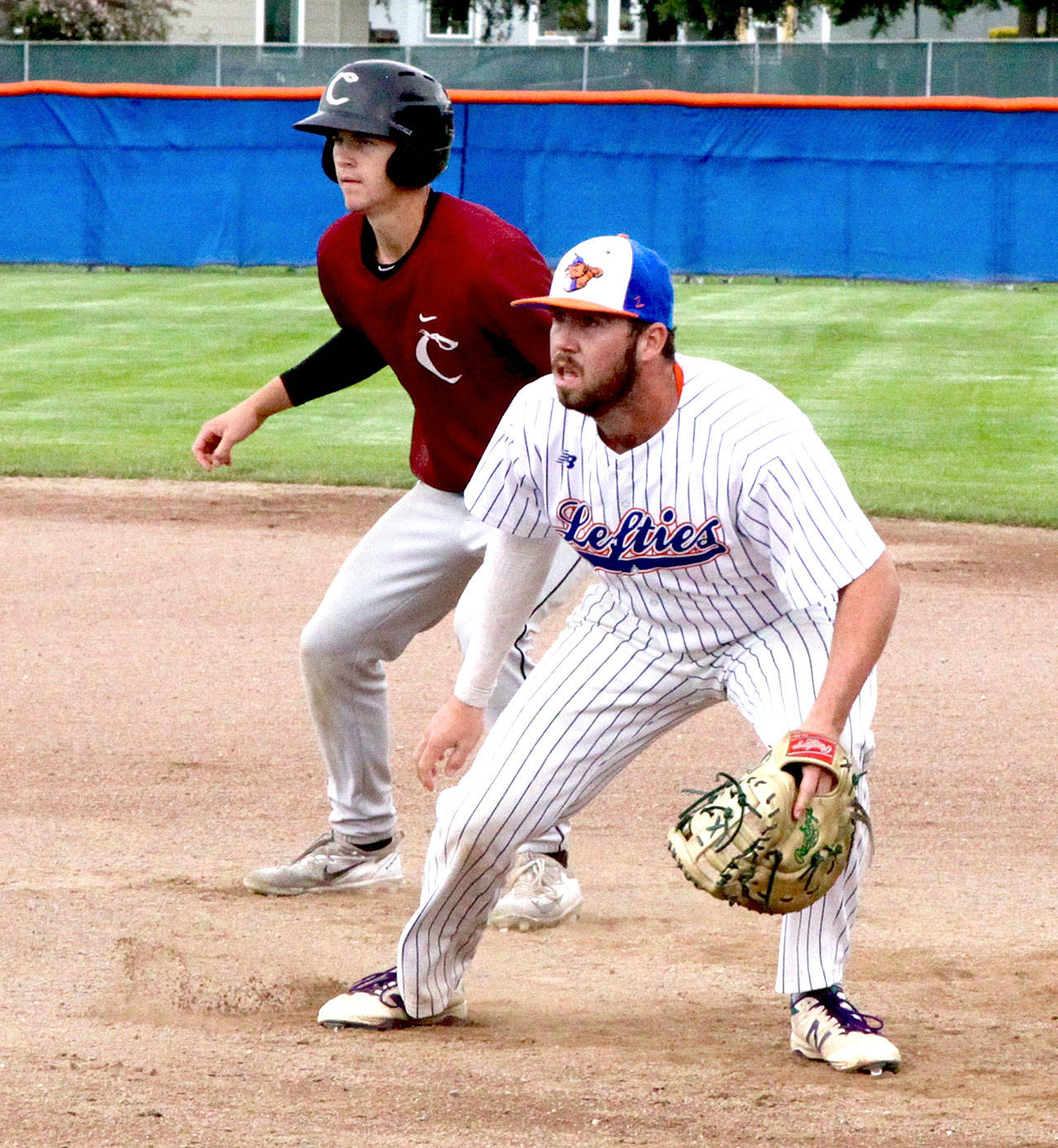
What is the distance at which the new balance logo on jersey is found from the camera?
3203 millimetres

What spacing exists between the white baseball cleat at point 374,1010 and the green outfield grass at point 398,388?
18.6 feet

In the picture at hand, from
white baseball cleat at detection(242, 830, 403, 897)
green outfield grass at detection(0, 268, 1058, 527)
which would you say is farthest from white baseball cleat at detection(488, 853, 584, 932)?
green outfield grass at detection(0, 268, 1058, 527)

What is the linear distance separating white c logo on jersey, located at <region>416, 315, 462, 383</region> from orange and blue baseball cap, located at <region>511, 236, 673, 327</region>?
2.97 feet

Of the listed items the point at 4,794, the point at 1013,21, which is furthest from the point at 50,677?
the point at 1013,21

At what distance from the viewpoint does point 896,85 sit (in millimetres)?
20672

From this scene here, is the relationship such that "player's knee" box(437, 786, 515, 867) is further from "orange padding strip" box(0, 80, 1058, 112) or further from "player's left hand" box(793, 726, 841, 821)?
"orange padding strip" box(0, 80, 1058, 112)

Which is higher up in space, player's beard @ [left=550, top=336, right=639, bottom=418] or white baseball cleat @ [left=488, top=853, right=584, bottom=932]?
player's beard @ [left=550, top=336, right=639, bottom=418]

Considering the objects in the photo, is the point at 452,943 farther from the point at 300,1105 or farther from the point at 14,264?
the point at 14,264

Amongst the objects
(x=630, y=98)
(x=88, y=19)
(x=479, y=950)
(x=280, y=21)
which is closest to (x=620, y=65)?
(x=630, y=98)

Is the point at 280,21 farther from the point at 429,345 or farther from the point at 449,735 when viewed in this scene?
the point at 449,735

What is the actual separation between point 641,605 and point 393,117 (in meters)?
1.29

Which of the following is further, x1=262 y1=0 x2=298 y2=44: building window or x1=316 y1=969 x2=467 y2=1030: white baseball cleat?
x1=262 y1=0 x2=298 y2=44: building window

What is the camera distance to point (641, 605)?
3.40 meters

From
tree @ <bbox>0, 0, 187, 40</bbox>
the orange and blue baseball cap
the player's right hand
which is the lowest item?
the player's right hand
